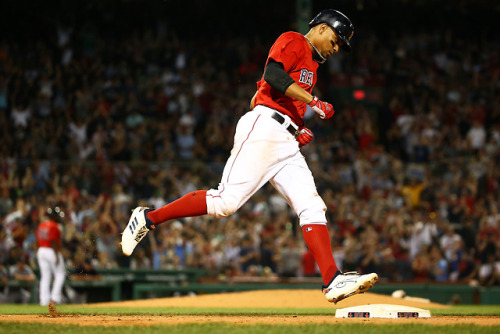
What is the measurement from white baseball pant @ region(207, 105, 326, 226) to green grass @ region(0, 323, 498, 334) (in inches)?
37.7

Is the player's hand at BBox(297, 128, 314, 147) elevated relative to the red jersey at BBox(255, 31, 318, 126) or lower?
lower

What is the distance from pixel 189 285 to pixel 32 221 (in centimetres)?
351

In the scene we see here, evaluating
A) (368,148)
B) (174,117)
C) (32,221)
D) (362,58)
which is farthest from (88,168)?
(362,58)

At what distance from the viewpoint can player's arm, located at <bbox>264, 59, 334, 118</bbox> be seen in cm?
516

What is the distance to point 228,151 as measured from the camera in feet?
55.0

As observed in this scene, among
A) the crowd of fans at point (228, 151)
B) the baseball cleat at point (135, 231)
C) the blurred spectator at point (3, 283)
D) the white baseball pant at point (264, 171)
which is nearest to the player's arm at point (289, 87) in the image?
the white baseball pant at point (264, 171)

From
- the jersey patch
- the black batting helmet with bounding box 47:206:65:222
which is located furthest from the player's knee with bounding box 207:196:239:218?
the black batting helmet with bounding box 47:206:65:222

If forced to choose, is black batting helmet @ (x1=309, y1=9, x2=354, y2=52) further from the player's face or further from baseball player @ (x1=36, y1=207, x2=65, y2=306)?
baseball player @ (x1=36, y1=207, x2=65, y2=306)

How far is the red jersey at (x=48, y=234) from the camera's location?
12.2 metres

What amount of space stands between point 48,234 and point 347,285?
829 centimetres

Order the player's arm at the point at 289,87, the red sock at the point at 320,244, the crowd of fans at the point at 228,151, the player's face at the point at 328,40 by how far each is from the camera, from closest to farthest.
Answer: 1. the player's arm at the point at 289,87
2. the red sock at the point at 320,244
3. the player's face at the point at 328,40
4. the crowd of fans at the point at 228,151

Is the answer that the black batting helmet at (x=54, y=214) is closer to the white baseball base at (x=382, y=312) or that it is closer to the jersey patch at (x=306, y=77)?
the white baseball base at (x=382, y=312)

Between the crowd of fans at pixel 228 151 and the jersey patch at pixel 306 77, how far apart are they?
8.50 meters

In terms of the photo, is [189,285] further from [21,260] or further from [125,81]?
[125,81]
